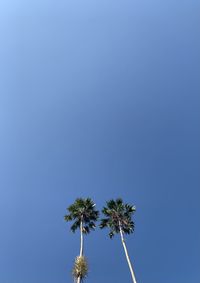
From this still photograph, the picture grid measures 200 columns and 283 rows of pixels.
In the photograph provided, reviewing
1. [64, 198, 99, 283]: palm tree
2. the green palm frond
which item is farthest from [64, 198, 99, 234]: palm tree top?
the green palm frond

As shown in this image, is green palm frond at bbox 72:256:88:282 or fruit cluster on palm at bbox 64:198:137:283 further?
fruit cluster on palm at bbox 64:198:137:283

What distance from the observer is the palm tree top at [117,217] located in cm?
4030

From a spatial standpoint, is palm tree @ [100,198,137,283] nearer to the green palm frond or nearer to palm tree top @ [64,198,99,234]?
palm tree top @ [64,198,99,234]

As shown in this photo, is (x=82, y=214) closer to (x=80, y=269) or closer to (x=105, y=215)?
(x=105, y=215)

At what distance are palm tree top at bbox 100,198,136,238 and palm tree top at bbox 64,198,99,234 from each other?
1.67 m

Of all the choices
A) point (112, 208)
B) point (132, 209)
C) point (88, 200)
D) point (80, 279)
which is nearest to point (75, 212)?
point (88, 200)

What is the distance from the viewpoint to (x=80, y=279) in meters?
29.8

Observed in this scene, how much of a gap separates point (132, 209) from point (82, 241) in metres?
9.01

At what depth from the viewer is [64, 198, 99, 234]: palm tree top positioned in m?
40.3

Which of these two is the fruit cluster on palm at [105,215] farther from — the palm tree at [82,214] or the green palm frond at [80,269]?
the green palm frond at [80,269]

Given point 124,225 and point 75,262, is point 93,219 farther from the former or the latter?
point 75,262

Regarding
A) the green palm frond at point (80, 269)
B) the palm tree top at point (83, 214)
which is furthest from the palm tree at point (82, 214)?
the green palm frond at point (80, 269)

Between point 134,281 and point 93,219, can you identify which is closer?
point 134,281

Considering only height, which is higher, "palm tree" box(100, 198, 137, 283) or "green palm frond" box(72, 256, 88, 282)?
"palm tree" box(100, 198, 137, 283)
